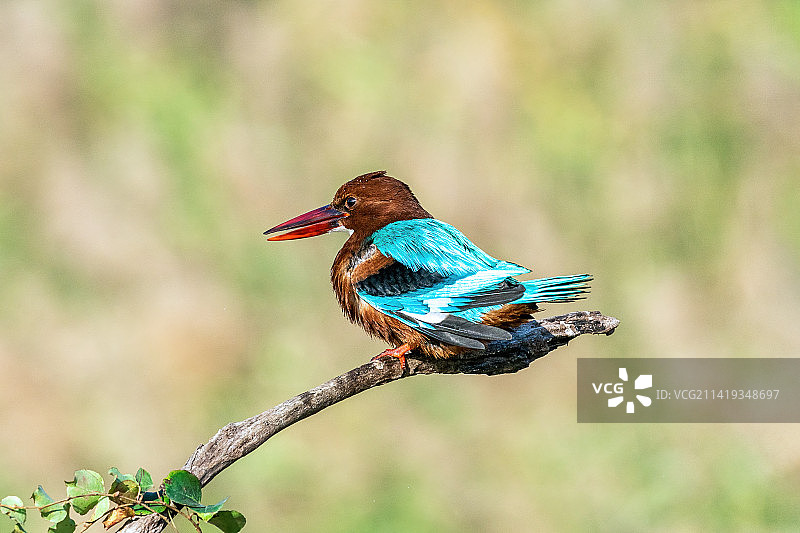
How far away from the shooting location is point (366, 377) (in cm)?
202

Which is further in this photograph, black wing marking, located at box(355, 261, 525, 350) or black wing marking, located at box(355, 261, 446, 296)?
black wing marking, located at box(355, 261, 446, 296)

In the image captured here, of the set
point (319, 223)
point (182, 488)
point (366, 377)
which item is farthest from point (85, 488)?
point (319, 223)

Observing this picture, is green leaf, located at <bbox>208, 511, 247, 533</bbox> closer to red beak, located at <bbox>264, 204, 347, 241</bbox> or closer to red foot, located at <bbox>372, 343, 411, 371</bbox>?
red foot, located at <bbox>372, 343, 411, 371</bbox>

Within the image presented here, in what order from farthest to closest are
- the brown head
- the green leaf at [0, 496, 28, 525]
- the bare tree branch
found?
the brown head < the bare tree branch < the green leaf at [0, 496, 28, 525]

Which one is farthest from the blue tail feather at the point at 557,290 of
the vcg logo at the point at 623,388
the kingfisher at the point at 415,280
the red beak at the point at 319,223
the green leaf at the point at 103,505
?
the vcg logo at the point at 623,388

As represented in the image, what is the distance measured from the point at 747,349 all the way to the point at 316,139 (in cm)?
262

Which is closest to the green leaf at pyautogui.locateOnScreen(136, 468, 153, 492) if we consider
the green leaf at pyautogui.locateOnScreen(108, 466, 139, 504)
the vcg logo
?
the green leaf at pyautogui.locateOnScreen(108, 466, 139, 504)

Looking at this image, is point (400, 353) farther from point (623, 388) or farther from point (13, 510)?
point (623, 388)

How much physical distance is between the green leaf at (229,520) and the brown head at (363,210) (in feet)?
3.36

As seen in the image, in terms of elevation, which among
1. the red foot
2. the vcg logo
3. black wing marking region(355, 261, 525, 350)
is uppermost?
black wing marking region(355, 261, 525, 350)

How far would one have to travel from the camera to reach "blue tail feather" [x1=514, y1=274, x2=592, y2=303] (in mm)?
1979

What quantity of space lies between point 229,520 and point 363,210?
3.68 ft

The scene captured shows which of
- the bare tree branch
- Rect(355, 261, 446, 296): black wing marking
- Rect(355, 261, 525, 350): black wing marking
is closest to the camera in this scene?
the bare tree branch

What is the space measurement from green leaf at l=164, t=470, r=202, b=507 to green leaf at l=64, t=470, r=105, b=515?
0.11 metres
